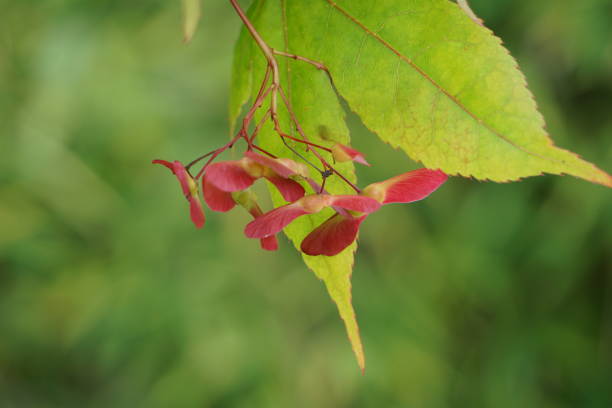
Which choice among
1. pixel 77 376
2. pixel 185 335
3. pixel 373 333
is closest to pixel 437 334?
pixel 373 333

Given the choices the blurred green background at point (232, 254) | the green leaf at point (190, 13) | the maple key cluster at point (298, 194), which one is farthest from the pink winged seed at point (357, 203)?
the blurred green background at point (232, 254)

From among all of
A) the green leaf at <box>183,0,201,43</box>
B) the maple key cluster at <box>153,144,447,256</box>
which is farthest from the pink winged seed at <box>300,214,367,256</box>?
the green leaf at <box>183,0,201,43</box>

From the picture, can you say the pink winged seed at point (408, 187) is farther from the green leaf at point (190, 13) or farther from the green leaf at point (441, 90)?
the green leaf at point (190, 13)

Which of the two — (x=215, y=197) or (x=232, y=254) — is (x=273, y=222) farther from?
(x=232, y=254)

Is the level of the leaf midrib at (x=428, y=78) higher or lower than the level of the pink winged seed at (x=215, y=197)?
lower

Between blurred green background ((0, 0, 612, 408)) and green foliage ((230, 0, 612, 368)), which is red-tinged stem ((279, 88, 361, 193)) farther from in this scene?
blurred green background ((0, 0, 612, 408))

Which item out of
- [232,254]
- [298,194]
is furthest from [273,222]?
[232,254]
